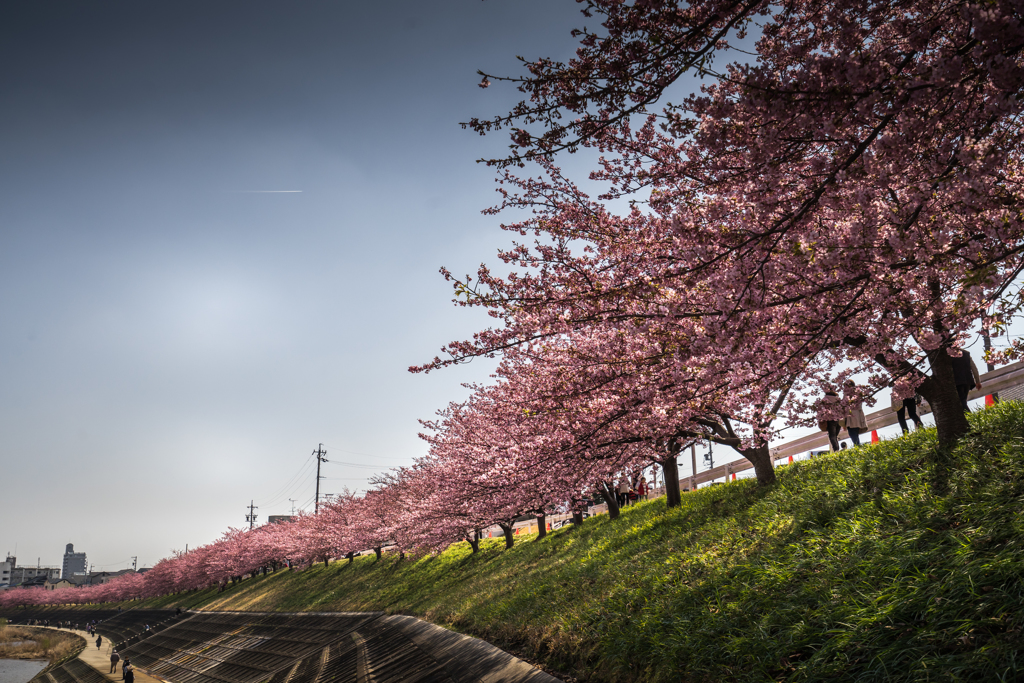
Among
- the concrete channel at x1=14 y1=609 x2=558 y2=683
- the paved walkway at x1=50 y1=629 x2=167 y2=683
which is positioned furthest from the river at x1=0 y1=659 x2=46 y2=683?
the concrete channel at x1=14 y1=609 x2=558 y2=683

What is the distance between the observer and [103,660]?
4025cm

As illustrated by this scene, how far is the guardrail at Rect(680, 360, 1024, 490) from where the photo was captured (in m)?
11.8

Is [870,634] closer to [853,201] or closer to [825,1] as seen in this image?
[853,201]

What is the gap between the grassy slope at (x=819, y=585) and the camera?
429cm

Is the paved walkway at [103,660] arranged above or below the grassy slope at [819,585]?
below

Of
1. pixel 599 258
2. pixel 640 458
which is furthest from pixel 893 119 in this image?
pixel 640 458

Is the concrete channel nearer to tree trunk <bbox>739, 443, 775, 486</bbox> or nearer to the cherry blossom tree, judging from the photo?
the cherry blossom tree

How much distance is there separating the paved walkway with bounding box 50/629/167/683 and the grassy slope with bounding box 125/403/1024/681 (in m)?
29.5

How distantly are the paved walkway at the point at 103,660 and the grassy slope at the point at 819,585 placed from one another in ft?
96.9

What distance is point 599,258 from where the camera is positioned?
6809mm

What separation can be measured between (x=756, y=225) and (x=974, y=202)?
1.40 metres

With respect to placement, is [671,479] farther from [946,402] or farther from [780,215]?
[780,215]

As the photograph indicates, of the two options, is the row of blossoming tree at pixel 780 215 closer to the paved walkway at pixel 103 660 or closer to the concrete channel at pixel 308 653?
the concrete channel at pixel 308 653

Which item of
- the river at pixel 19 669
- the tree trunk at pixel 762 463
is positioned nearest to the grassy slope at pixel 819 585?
the tree trunk at pixel 762 463
